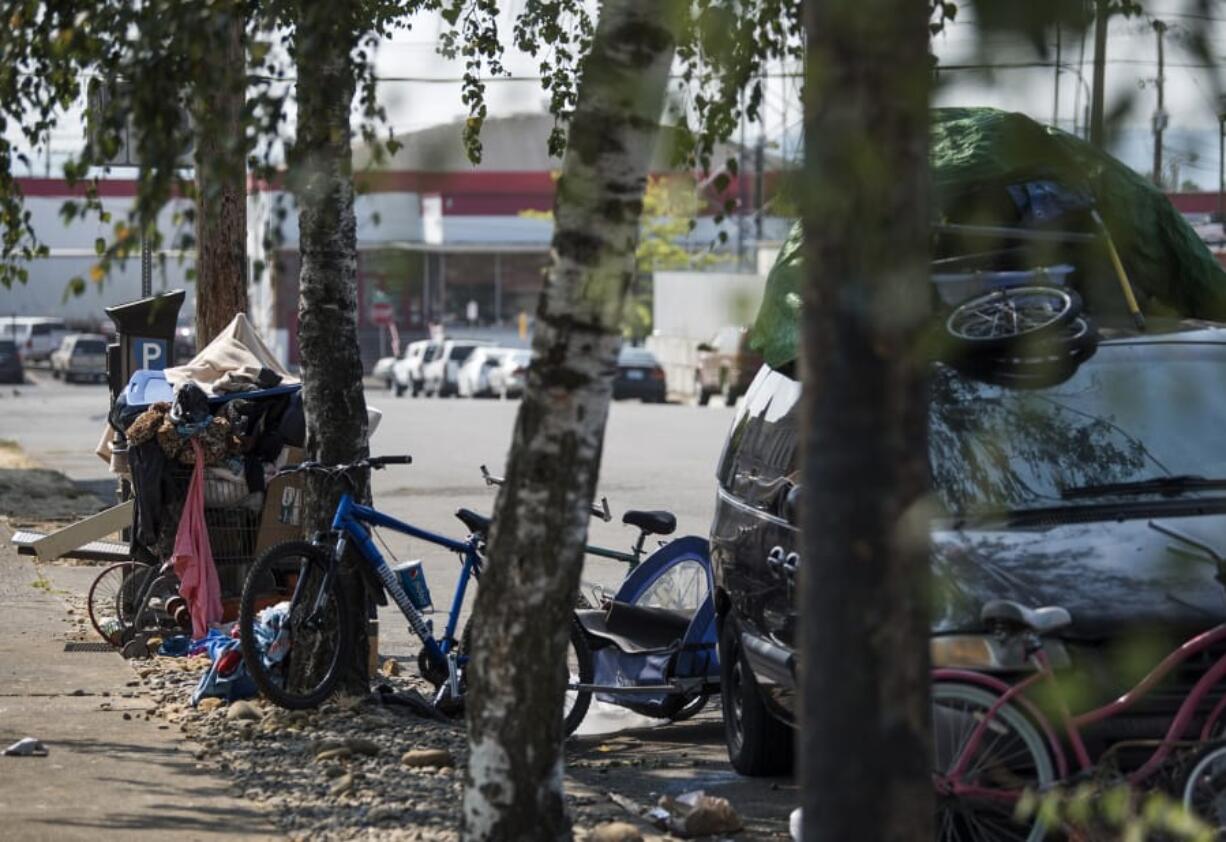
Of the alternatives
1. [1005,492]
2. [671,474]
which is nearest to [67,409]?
[671,474]

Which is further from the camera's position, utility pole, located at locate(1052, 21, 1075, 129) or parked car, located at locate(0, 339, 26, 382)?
parked car, located at locate(0, 339, 26, 382)

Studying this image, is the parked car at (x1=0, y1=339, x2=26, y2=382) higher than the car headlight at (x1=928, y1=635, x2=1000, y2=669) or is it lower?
lower

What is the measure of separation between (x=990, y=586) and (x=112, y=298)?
82889mm

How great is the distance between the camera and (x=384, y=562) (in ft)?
28.6

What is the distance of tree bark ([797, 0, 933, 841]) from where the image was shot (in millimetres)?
3096

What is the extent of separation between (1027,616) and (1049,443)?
1081 millimetres

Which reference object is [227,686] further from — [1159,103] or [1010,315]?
[1159,103]

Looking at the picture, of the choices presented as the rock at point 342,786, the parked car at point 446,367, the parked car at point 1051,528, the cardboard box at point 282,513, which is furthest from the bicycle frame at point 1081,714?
the parked car at point 446,367

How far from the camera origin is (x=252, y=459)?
10617mm

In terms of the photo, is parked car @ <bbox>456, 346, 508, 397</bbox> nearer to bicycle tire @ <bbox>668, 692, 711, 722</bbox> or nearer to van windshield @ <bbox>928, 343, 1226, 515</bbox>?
bicycle tire @ <bbox>668, 692, 711, 722</bbox>

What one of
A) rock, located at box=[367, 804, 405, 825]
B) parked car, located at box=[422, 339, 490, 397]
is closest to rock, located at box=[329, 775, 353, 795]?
rock, located at box=[367, 804, 405, 825]

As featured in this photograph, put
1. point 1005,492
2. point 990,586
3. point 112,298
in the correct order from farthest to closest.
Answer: point 112,298, point 1005,492, point 990,586

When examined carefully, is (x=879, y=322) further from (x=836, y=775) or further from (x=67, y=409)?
(x=67, y=409)

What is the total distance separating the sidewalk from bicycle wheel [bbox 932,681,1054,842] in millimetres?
2285
